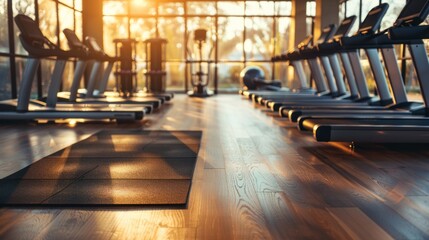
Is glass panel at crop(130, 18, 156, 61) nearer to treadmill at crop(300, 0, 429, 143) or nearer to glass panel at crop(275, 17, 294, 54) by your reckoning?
glass panel at crop(275, 17, 294, 54)

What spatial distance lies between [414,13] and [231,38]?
28.8ft

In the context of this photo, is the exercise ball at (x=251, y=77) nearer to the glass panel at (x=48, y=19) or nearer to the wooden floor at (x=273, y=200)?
the glass panel at (x=48, y=19)

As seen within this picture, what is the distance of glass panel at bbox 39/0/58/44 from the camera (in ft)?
25.3

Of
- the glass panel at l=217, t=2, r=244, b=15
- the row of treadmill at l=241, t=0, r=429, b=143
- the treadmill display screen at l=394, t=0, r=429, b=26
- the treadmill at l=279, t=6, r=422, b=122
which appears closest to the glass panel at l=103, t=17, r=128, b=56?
the glass panel at l=217, t=2, r=244, b=15

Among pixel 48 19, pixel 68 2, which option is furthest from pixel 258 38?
pixel 48 19

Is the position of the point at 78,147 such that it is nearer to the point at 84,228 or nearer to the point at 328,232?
the point at 84,228

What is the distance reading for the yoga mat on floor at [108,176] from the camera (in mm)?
1829

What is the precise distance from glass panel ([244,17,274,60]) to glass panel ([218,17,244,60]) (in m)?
0.17

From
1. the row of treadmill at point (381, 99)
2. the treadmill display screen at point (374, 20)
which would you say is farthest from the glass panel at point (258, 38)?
the treadmill display screen at point (374, 20)

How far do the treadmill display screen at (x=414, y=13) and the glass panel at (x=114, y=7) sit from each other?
9338 millimetres

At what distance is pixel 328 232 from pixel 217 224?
0.39 metres

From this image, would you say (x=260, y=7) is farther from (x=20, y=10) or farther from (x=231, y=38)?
(x=20, y=10)

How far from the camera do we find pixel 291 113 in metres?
3.96

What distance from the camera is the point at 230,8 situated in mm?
11773
